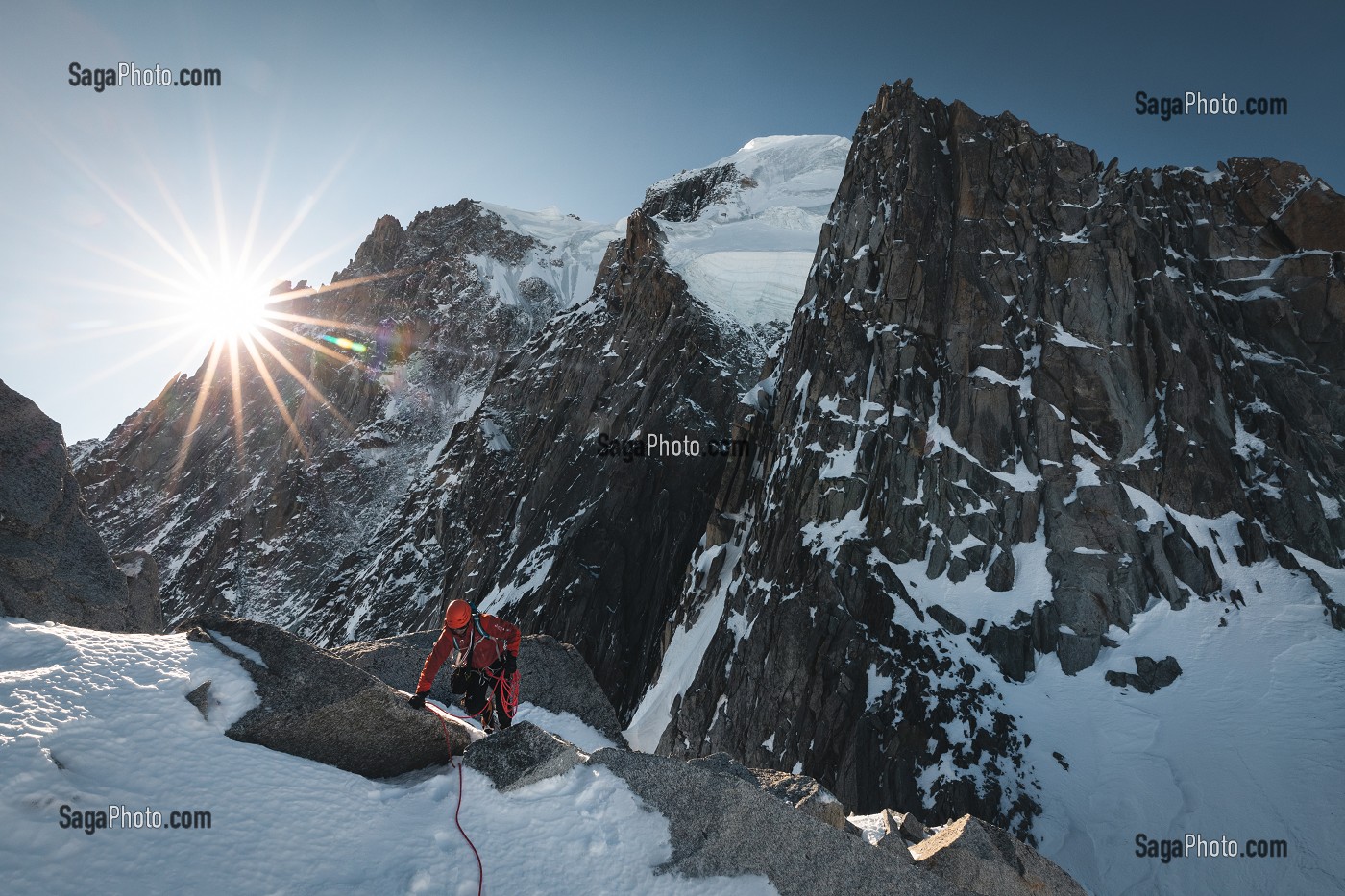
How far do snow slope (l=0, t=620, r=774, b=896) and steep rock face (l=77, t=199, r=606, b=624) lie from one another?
89.3 m

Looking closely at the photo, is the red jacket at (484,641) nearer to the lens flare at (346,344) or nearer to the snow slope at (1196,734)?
the snow slope at (1196,734)

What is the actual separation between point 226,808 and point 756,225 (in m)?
90.3

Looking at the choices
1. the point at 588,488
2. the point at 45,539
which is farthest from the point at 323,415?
the point at 45,539

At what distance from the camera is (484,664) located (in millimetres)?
10508

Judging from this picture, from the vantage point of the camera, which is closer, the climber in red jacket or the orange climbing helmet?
the orange climbing helmet

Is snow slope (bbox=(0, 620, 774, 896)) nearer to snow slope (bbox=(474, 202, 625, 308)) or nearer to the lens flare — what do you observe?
snow slope (bbox=(474, 202, 625, 308))

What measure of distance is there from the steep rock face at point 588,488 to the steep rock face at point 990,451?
9.18 m

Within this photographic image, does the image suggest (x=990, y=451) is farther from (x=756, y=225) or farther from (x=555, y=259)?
(x=555, y=259)

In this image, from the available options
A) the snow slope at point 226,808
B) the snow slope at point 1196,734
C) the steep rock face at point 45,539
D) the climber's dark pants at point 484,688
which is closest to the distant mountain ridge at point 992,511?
the snow slope at point 1196,734

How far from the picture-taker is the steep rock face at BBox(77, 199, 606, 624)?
308 ft

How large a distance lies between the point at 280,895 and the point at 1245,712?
Answer: 34.8 m

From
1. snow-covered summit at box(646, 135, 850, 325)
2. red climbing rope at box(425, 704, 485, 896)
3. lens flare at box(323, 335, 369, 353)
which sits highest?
snow-covered summit at box(646, 135, 850, 325)

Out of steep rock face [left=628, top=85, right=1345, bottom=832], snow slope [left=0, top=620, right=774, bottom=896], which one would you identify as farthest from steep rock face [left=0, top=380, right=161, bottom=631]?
steep rock face [left=628, top=85, right=1345, bottom=832]

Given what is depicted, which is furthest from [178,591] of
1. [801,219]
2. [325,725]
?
[325,725]
